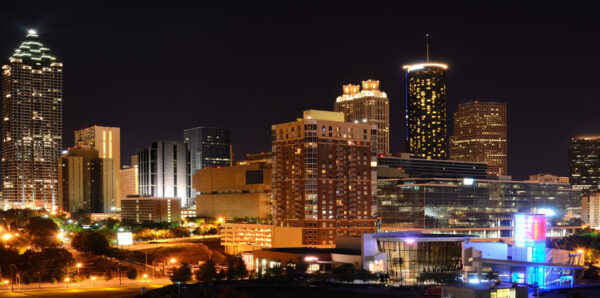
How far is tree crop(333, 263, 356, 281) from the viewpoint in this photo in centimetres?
13925

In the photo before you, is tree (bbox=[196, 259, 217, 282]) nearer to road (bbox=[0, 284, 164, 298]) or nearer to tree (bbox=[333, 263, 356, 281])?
road (bbox=[0, 284, 164, 298])

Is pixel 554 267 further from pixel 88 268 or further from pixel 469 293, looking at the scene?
pixel 88 268

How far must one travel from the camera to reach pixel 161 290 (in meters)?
130

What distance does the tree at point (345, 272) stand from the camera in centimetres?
13925

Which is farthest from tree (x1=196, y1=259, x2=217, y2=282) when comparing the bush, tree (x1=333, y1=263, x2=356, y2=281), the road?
the bush

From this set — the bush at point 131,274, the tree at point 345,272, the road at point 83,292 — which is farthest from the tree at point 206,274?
the bush at point 131,274

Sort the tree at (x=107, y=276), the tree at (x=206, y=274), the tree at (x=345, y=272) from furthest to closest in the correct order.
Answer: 1. the tree at (x=107, y=276)
2. the tree at (x=206, y=274)
3. the tree at (x=345, y=272)

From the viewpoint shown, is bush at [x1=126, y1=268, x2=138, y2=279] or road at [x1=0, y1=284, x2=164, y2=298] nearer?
road at [x1=0, y1=284, x2=164, y2=298]

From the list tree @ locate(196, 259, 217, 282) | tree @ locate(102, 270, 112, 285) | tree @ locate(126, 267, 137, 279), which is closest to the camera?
tree @ locate(196, 259, 217, 282)

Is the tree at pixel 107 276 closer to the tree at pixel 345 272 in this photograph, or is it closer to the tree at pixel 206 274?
the tree at pixel 206 274

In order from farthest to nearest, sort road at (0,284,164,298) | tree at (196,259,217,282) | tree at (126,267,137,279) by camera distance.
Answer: tree at (126,267,137,279)
tree at (196,259,217,282)
road at (0,284,164,298)

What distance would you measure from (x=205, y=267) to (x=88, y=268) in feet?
154

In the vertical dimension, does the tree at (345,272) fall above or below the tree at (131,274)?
above

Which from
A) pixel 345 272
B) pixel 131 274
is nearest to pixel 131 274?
pixel 131 274
